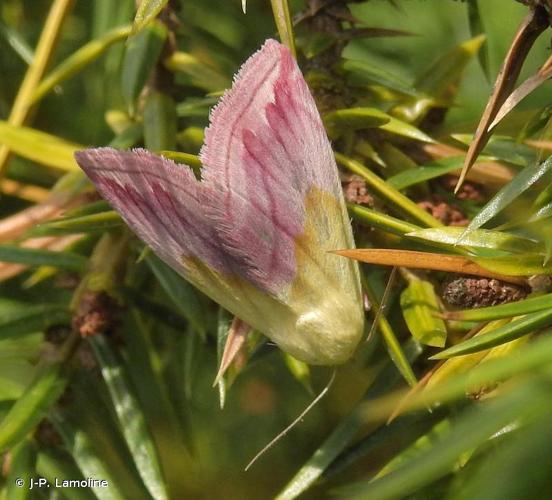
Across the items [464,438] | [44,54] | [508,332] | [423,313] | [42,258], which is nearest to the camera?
[464,438]

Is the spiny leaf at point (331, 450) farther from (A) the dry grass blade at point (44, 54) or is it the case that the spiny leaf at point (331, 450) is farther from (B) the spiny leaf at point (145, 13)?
(A) the dry grass blade at point (44, 54)

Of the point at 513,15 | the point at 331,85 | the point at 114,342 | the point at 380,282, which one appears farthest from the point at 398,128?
the point at 513,15

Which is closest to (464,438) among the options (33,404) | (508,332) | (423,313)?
(508,332)

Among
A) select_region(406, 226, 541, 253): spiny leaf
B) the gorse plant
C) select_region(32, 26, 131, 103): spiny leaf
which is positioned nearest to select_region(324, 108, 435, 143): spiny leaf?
the gorse plant

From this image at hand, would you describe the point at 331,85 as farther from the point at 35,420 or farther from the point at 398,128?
the point at 35,420

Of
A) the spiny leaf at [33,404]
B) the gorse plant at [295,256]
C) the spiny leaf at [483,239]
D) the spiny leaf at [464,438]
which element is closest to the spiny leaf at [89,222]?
the gorse plant at [295,256]

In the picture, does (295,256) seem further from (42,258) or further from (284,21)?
(42,258)
